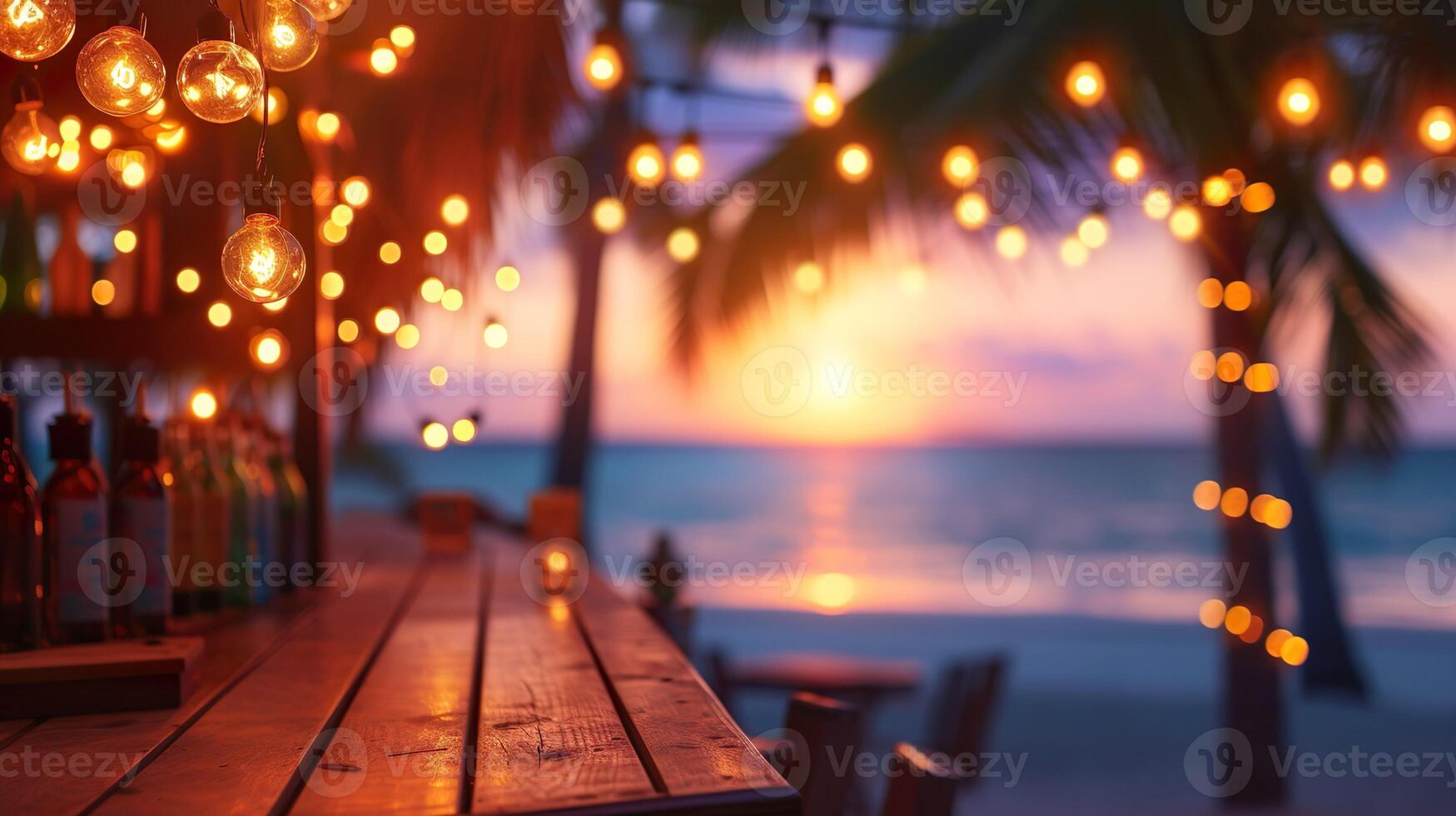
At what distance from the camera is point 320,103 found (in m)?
2.81

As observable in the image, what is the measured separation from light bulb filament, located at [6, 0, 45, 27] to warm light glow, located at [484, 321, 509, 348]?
1819 millimetres

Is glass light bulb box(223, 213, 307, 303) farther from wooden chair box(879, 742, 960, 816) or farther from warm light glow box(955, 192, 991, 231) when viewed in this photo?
warm light glow box(955, 192, 991, 231)

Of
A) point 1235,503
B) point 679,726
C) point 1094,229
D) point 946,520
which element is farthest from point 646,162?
point 946,520

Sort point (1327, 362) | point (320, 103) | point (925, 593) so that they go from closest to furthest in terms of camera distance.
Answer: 1. point (320, 103)
2. point (1327, 362)
3. point (925, 593)

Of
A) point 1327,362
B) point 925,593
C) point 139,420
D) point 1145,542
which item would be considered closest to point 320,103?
Answer: point 139,420

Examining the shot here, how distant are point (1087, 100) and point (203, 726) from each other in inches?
138

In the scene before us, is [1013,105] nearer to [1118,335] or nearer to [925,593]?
[925,593]

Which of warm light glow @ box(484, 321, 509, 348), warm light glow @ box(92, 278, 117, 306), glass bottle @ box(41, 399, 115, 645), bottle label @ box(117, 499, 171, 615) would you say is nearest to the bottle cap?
glass bottle @ box(41, 399, 115, 645)

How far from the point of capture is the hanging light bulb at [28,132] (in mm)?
1536

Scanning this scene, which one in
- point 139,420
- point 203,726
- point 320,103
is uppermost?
point 320,103

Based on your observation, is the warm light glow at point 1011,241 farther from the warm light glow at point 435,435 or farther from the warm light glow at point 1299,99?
the warm light glow at point 435,435

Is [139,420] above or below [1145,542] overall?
above

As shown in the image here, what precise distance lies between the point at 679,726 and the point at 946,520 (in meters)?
22.5

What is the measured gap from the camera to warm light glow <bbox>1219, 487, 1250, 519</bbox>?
15.7 feet
